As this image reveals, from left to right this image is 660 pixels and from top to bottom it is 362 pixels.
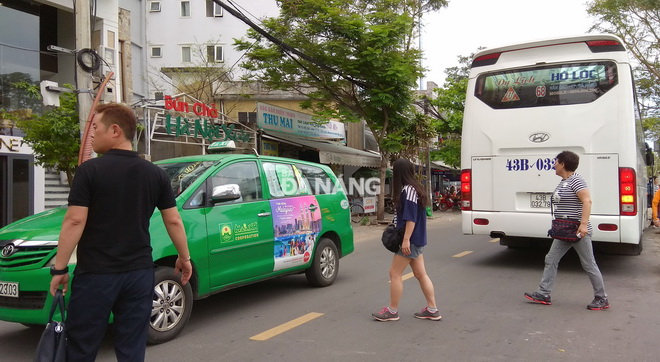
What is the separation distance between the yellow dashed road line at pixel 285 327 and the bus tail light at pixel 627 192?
4535 millimetres

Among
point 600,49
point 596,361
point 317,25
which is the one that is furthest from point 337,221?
point 317,25

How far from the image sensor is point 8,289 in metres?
4.04

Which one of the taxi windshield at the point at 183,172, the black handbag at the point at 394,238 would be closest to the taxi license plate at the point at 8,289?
the taxi windshield at the point at 183,172

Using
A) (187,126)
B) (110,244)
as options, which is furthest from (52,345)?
(187,126)

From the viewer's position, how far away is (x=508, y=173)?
7.79 metres

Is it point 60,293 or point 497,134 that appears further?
point 497,134

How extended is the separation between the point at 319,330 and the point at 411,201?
60.9 inches

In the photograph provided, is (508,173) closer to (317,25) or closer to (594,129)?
(594,129)

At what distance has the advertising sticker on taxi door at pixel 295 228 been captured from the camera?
5953mm

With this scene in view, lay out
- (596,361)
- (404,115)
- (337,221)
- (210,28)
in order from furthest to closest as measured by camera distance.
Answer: (210,28) → (404,115) → (337,221) → (596,361)

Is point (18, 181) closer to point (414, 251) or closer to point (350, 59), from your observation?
point (350, 59)

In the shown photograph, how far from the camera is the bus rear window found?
23.8 ft

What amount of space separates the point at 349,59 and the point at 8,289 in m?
13.0

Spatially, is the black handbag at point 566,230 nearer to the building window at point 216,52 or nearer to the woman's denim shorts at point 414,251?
the woman's denim shorts at point 414,251
